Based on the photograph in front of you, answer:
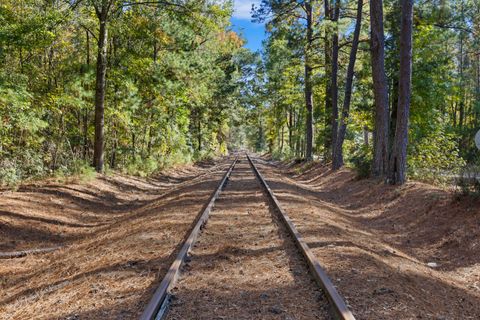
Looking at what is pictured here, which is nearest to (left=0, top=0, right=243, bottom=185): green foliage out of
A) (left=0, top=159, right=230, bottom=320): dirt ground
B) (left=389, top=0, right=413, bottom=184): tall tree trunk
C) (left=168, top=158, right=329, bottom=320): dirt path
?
(left=0, top=159, right=230, bottom=320): dirt ground

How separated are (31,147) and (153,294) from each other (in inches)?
562

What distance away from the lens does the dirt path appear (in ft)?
15.1

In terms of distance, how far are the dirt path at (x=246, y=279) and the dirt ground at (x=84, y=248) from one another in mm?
463

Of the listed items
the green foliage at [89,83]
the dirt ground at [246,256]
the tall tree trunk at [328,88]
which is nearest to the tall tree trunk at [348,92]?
the tall tree trunk at [328,88]

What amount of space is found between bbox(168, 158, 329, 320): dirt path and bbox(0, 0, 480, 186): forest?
6.18m

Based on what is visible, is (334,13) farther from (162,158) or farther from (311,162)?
(162,158)

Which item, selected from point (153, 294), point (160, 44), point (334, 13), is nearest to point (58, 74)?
point (160, 44)

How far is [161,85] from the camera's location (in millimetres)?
23531

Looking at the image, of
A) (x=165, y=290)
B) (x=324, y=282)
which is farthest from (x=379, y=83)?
(x=165, y=290)

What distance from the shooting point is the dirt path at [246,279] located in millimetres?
4598

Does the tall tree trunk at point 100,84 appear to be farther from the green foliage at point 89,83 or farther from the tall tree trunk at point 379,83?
the tall tree trunk at point 379,83

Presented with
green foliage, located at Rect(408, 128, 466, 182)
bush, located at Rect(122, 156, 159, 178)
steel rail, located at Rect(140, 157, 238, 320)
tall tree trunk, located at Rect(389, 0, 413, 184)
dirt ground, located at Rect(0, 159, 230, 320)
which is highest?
tall tree trunk, located at Rect(389, 0, 413, 184)

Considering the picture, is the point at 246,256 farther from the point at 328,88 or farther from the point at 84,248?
the point at 328,88

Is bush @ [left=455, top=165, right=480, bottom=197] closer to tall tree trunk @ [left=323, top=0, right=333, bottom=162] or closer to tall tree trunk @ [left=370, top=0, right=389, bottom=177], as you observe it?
tall tree trunk @ [left=370, top=0, right=389, bottom=177]
